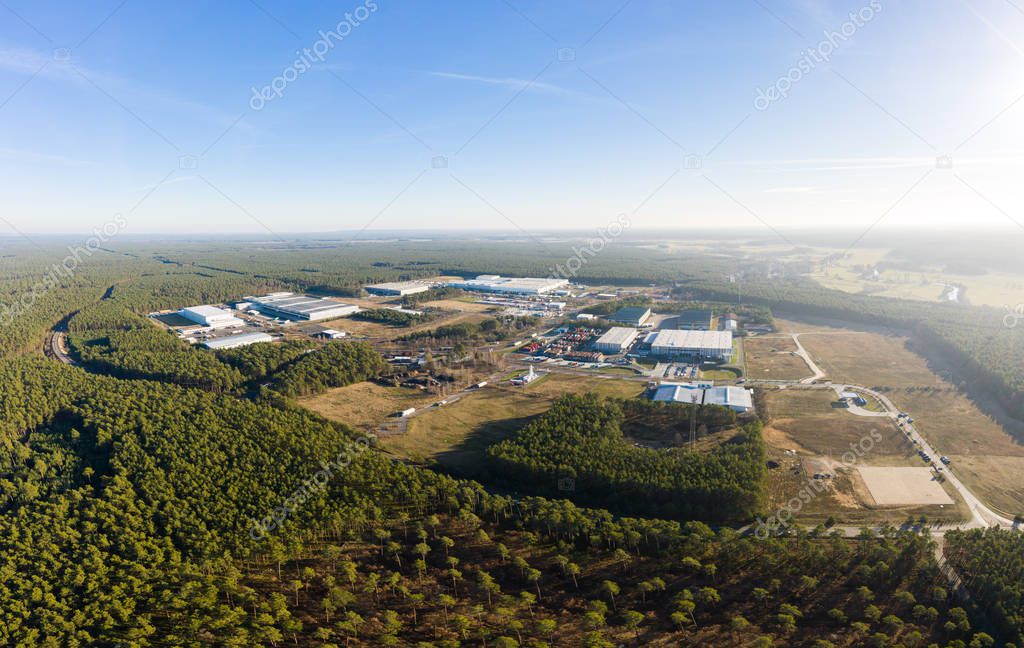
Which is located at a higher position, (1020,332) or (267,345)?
(1020,332)

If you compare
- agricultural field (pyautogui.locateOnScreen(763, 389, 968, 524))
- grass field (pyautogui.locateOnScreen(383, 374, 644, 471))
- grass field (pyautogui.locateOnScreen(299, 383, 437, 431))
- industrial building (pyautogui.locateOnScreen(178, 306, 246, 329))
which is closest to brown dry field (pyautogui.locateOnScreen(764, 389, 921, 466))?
agricultural field (pyautogui.locateOnScreen(763, 389, 968, 524))

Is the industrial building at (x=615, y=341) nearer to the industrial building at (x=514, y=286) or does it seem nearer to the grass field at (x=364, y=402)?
the grass field at (x=364, y=402)

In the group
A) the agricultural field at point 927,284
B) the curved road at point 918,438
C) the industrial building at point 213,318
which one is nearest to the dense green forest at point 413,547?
the curved road at point 918,438

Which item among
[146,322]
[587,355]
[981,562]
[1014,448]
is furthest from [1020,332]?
[146,322]

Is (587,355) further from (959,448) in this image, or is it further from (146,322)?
(146,322)

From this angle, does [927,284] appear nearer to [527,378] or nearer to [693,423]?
[693,423]
